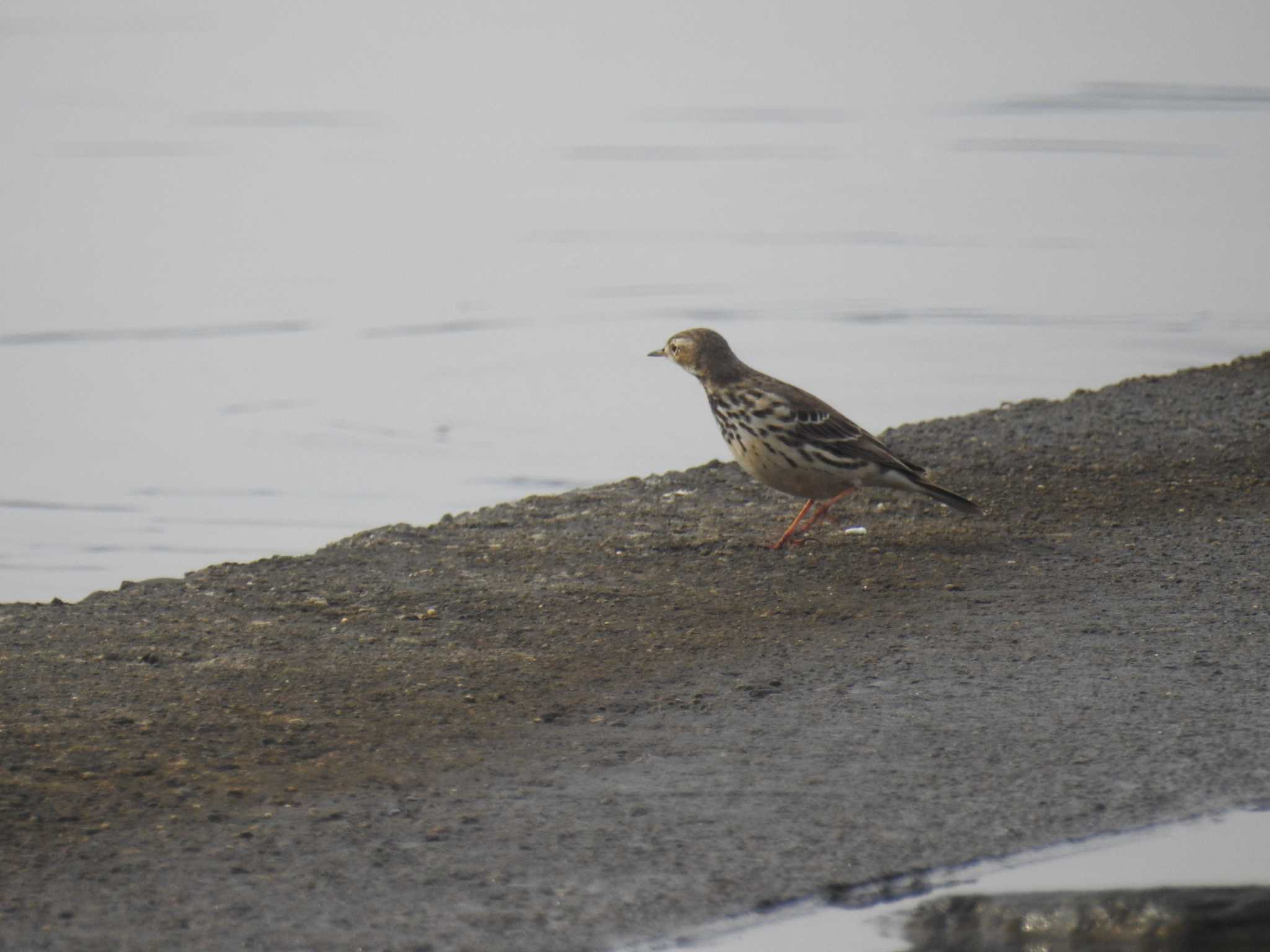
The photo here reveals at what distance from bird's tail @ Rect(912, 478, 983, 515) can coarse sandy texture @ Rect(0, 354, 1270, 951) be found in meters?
0.10

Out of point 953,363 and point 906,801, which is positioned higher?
point 953,363

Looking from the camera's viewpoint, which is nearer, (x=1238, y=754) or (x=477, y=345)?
(x=1238, y=754)

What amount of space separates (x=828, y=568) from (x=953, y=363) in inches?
267

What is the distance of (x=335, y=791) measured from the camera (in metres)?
4.89

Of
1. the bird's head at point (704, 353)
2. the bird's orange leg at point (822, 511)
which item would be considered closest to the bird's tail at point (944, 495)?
the bird's orange leg at point (822, 511)

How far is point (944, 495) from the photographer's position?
810 cm

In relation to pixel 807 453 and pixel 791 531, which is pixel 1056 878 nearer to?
pixel 791 531

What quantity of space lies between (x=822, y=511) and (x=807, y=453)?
1.10 ft

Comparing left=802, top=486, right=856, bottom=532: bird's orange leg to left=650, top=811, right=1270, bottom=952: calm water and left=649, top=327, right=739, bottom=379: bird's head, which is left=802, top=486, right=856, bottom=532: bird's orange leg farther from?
left=650, top=811, right=1270, bottom=952: calm water

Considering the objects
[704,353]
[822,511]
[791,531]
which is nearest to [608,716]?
[791,531]

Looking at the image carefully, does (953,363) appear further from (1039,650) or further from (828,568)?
(1039,650)

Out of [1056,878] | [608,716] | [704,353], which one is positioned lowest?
[1056,878]

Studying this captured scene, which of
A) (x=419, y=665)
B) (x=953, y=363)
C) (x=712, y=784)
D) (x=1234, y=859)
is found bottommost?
(x=1234, y=859)

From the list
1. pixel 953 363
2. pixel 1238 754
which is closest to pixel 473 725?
pixel 1238 754
